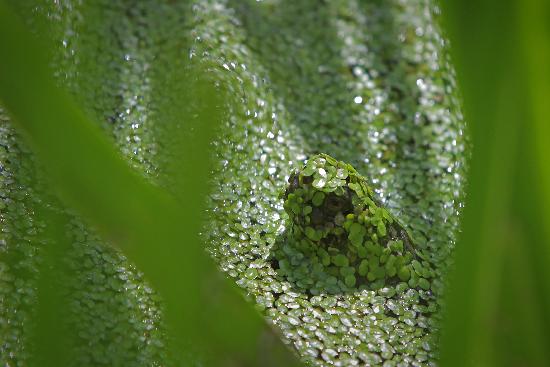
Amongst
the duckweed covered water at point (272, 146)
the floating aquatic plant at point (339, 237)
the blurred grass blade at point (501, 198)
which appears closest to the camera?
the blurred grass blade at point (501, 198)

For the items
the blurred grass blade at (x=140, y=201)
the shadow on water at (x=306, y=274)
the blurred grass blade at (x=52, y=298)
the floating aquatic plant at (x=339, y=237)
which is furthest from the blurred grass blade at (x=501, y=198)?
the shadow on water at (x=306, y=274)

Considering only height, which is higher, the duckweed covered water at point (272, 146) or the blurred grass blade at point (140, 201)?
the duckweed covered water at point (272, 146)

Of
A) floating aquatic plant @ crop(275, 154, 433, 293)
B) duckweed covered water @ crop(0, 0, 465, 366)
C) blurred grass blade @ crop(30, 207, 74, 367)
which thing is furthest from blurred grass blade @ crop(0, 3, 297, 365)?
floating aquatic plant @ crop(275, 154, 433, 293)

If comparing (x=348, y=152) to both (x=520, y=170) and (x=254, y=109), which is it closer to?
(x=254, y=109)

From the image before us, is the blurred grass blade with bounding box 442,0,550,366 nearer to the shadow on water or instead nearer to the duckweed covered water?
the duckweed covered water

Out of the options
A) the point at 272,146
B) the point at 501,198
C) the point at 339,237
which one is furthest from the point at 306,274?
the point at 501,198

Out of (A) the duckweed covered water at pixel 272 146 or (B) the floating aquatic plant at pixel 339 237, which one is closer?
(A) the duckweed covered water at pixel 272 146

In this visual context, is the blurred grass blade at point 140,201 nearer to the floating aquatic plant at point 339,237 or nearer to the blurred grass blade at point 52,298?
the blurred grass blade at point 52,298
